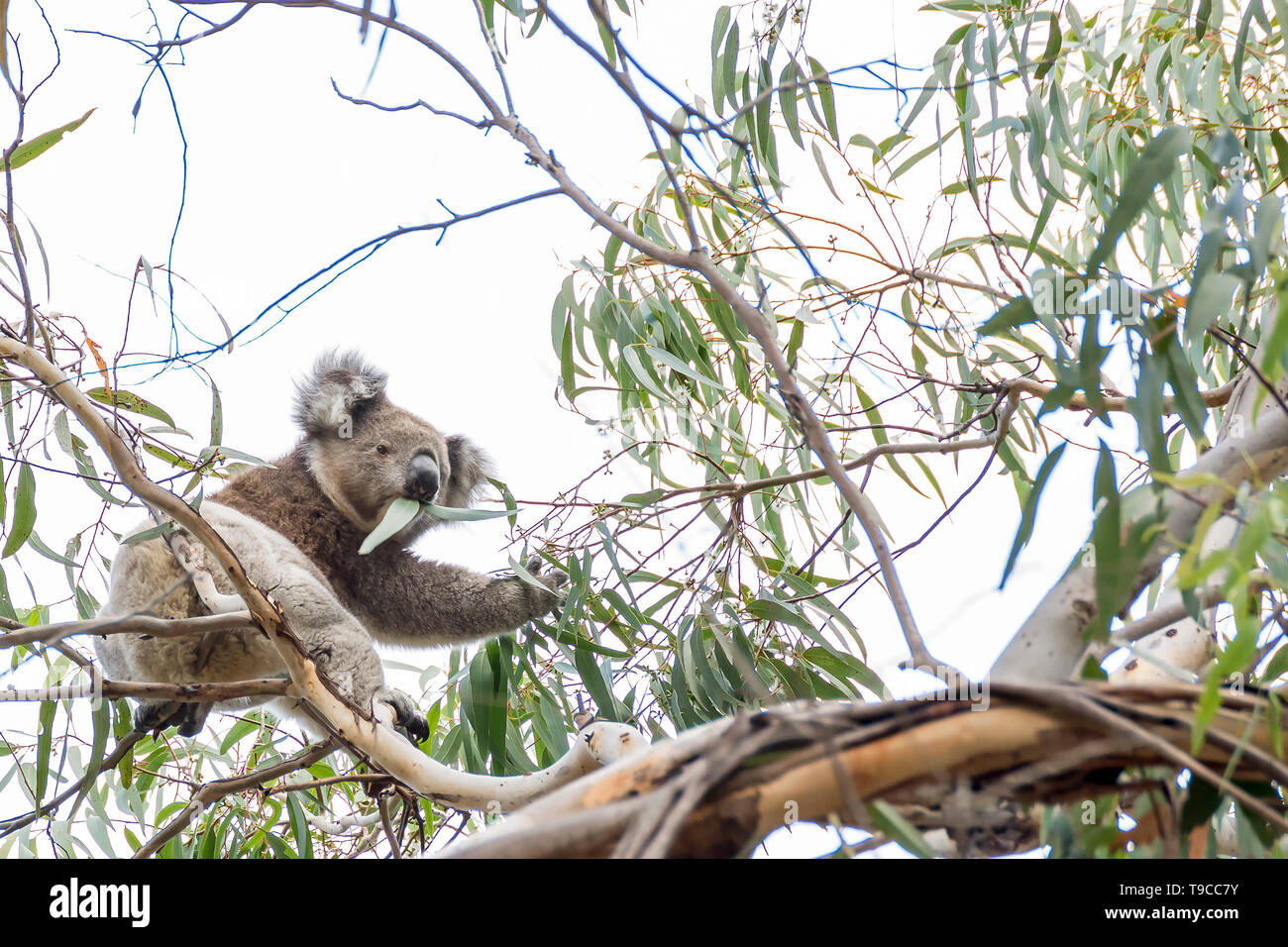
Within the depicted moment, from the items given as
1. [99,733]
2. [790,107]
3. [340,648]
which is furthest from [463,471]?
[790,107]

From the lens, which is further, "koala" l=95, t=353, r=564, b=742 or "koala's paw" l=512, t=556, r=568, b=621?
"koala's paw" l=512, t=556, r=568, b=621

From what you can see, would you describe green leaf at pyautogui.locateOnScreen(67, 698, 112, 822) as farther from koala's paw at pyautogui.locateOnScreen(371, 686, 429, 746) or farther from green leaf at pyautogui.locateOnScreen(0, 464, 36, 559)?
koala's paw at pyautogui.locateOnScreen(371, 686, 429, 746)

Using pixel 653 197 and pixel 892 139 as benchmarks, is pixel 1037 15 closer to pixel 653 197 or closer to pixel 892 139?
pixel 892 139

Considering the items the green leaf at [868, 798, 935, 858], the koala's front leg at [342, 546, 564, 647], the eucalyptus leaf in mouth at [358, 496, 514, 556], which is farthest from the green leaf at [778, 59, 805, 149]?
the green leaf at [868, 798, 935, 858]

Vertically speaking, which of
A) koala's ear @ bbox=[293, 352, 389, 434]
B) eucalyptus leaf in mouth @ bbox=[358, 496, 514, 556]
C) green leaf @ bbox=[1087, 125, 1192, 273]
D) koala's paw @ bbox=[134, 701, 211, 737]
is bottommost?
green leaf @ bbox=[1087, 125, 1192, 273]

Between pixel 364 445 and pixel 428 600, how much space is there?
501 mm

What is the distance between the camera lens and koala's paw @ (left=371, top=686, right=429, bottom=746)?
Result: 6.46 feet

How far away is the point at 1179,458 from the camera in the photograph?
2.13 m

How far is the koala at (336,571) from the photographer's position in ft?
6.84

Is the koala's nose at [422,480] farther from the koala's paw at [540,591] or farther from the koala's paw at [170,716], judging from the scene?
the koala's paw at [170,716]

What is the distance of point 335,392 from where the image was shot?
2859 millimetres

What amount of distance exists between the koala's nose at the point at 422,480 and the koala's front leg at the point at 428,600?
0.16 metres
